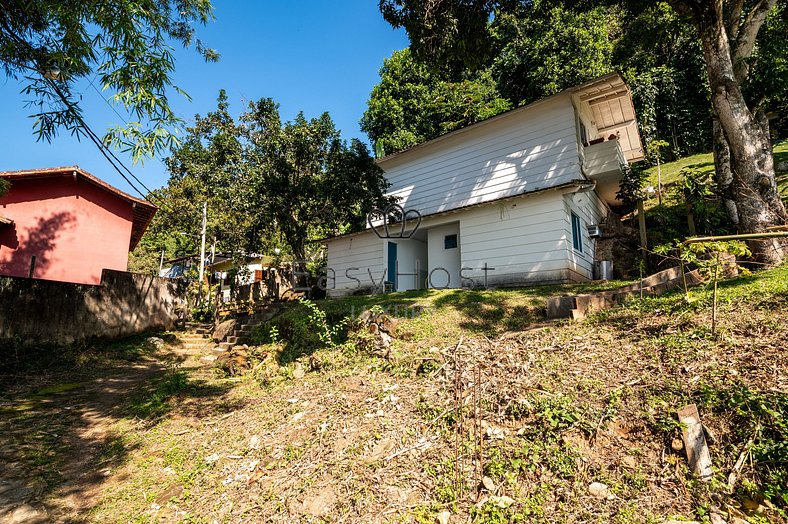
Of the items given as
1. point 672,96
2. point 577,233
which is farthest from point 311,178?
point 672,96

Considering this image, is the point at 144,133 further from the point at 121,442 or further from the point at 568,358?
the point at 568,358

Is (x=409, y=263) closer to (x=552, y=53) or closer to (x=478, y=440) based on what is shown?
(x=478, y=440)

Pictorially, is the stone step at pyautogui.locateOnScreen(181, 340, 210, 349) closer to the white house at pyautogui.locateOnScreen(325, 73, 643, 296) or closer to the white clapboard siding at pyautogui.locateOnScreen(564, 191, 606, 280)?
the white house at pyautogui.locateOnScreen(325, 73, 643, 296)

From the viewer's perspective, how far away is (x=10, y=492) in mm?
3781

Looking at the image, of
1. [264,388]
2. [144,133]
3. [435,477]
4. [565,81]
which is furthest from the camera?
[565,81]

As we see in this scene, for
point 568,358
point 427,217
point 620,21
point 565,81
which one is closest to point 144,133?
point 568,358

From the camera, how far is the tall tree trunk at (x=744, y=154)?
7043mm

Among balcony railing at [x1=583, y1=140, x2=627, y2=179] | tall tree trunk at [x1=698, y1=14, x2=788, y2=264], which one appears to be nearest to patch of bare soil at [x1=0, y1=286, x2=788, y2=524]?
tall tree trunk at [x1=698, y1=14, x2=788, y2=264]

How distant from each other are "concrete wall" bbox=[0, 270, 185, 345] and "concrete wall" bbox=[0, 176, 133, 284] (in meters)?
3.83

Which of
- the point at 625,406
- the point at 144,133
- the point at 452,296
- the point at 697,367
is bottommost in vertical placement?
the point at 625,406

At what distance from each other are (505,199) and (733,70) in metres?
6.30

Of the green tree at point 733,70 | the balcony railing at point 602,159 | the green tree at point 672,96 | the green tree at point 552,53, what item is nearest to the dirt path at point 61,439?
the green tree at point 733,70

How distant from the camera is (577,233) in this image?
13.0 metres

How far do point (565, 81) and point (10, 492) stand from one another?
29.4 meters
